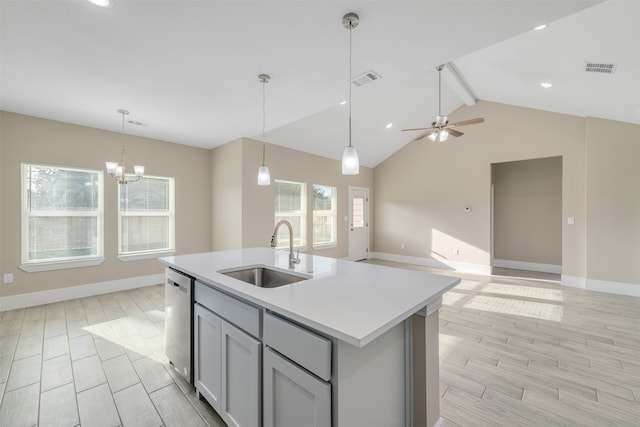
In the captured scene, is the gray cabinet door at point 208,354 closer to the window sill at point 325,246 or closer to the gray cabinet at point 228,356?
the gray cabinet at point 228,356

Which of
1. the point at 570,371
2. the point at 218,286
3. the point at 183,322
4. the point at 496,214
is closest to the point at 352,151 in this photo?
the point at 218,286

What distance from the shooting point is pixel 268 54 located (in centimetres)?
233

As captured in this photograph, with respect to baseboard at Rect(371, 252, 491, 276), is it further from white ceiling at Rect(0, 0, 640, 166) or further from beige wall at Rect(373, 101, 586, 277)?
white ceiling at Rect(0, 0, 640, 166)

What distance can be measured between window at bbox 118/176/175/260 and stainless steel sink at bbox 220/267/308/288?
11.5 ft

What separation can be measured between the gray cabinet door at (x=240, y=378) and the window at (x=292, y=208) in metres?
3.95

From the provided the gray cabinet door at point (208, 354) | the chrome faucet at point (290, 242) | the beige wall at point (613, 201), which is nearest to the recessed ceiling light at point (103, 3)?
the chrome faucet at point (290, 242)

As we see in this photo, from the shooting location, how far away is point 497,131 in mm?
5656

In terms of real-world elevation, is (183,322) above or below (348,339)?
below

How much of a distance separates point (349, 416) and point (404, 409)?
22.1 inches

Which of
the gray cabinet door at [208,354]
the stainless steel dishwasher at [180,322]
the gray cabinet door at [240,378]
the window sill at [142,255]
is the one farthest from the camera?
the window sill at [142,255]

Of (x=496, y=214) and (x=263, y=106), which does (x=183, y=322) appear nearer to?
(x=263, y=106)

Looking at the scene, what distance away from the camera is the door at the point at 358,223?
709 centimetres

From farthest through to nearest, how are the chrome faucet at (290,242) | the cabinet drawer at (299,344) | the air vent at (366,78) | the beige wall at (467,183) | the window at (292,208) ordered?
the window at (292,208) < the beige wall at (467,183) < the air vent at (366,78) < the chrome faucet at (290,242) < the cabinet drawer at (299,344)

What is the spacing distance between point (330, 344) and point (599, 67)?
4.25m
